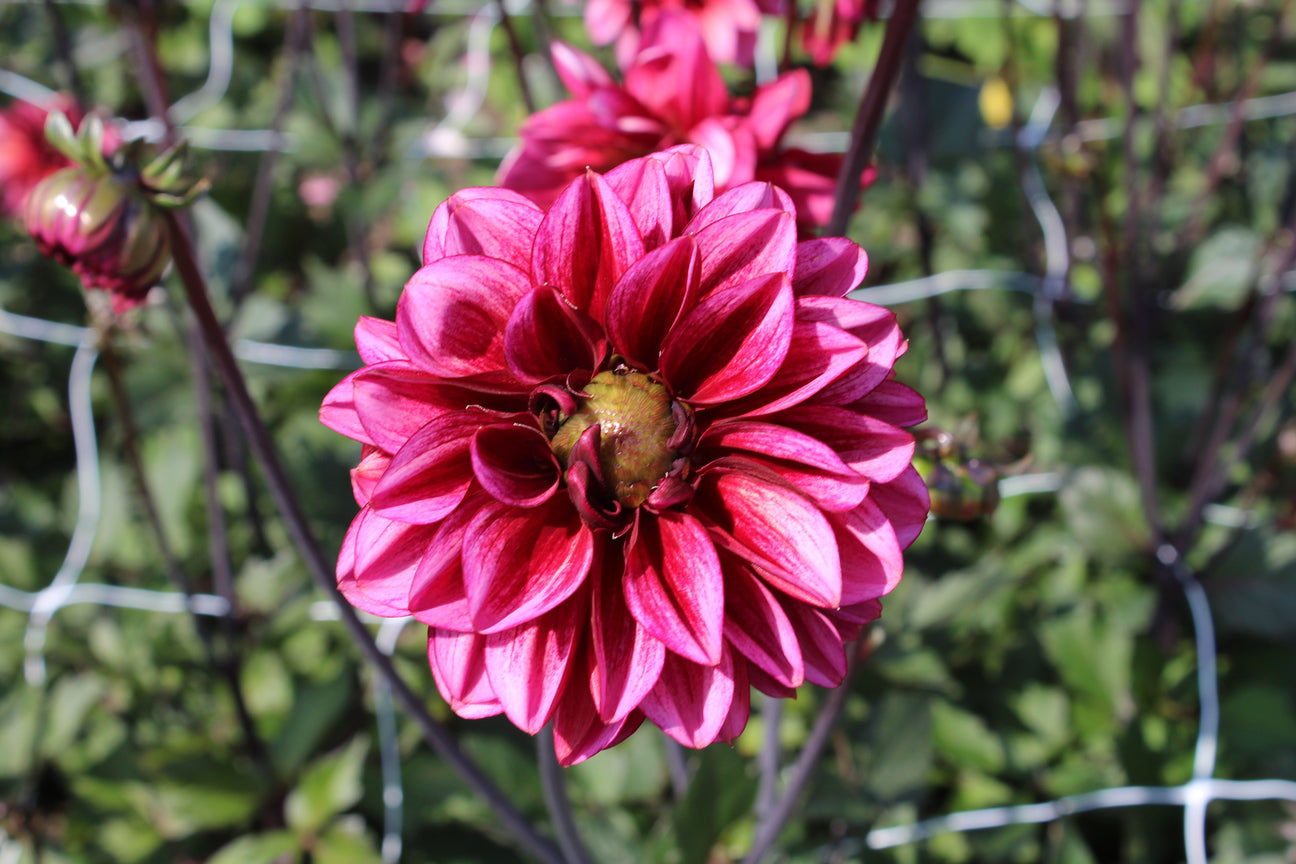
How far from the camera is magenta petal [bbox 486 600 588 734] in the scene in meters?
0.71

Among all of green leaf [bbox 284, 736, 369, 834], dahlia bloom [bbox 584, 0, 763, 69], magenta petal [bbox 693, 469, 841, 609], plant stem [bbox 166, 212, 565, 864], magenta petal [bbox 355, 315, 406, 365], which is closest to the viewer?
magenta petal [bbox 693, 469, 841, 609]

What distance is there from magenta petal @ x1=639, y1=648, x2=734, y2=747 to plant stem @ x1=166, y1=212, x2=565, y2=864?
0.38 metres

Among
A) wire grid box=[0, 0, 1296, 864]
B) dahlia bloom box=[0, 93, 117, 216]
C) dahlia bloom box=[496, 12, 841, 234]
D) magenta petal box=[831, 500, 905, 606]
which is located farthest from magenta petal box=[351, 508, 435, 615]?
dahlia bloom box=[0, 93, 117, 216]

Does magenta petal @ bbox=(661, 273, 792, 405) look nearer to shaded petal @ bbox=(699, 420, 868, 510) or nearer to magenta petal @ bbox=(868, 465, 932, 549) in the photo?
shaded petal @ bbox=(699, 420, 868, 510)

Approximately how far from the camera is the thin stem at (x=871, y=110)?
83 centimetres

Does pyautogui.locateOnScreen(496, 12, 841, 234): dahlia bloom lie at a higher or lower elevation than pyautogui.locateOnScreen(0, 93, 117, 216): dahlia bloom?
higher

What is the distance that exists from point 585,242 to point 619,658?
347 mm

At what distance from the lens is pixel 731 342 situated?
77 cm

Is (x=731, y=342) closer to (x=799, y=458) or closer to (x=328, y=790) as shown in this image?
(x=799, y=458)

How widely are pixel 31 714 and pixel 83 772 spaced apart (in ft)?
0.50

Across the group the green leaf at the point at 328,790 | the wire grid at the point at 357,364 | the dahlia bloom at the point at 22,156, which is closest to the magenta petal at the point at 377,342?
the wire grid at the point at 357,364

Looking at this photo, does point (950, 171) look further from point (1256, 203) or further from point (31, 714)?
point (31, 714)

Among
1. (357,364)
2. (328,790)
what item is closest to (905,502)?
(328,790)

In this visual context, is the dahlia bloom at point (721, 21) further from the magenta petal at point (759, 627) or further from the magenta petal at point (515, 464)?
the magenta petal at point (759, 627)
